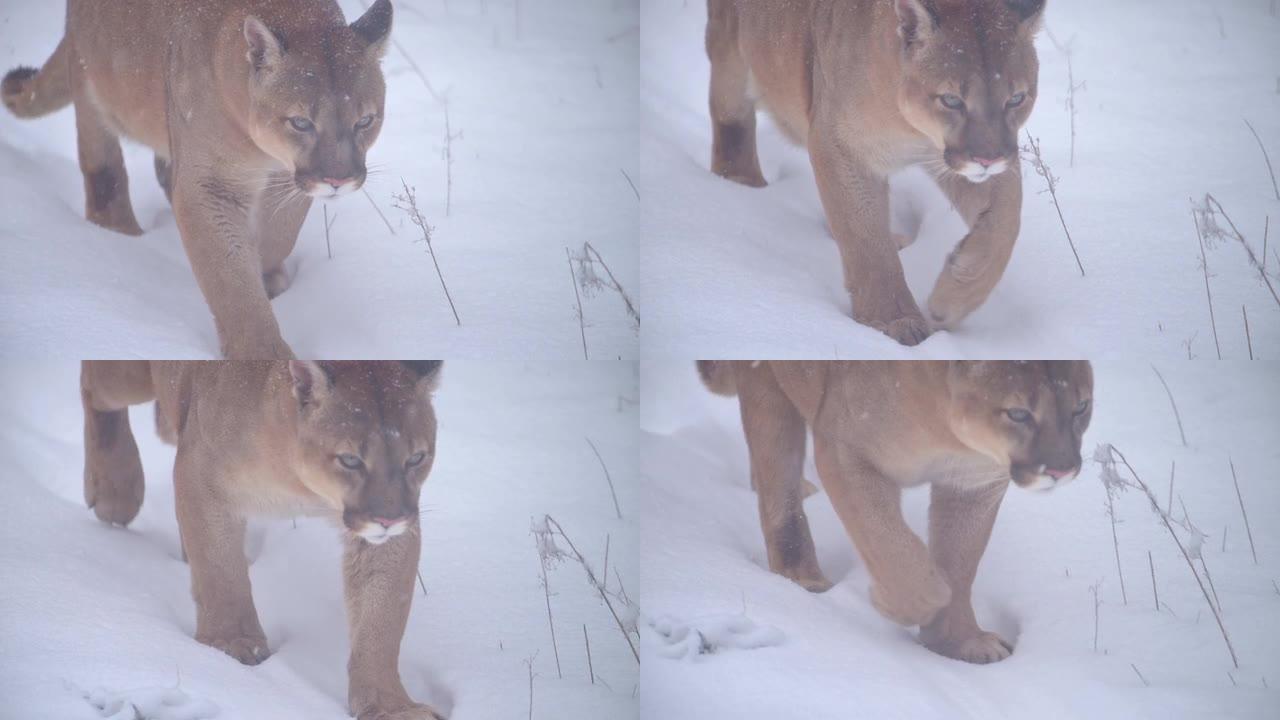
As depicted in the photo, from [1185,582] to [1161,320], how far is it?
688 millimetres

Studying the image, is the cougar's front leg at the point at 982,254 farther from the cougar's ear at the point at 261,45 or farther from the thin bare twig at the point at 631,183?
the cougar's ear at the point at 261,45

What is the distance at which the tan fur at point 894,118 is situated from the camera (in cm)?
270

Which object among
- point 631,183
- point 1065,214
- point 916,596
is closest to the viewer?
point 1065,214

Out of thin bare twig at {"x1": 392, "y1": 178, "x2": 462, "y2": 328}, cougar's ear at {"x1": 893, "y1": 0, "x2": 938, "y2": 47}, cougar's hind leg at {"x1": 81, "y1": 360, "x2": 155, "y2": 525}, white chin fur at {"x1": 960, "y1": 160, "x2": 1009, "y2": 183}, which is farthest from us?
cougar's hind leg at {"x1": 81, "y1": 360, "x2": 155, "y2": 525}

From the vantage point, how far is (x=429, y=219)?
3008 millimetres

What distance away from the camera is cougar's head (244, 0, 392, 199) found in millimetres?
2711

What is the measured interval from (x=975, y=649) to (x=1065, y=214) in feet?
3.37

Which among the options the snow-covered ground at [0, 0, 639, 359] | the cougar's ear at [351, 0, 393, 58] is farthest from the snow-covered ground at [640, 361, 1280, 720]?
the cougar's ear at [351, 0, 393, 58]

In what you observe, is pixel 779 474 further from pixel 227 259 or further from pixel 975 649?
pixel 227 259

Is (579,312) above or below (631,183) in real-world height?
below

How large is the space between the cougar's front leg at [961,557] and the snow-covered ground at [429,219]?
91 centimetres

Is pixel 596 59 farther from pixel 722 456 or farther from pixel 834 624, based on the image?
pixel 834 624

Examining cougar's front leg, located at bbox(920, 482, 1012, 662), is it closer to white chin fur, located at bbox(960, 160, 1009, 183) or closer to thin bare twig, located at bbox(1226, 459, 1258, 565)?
thin bare twig, located at bbox(1226, 459, 1258, 565)

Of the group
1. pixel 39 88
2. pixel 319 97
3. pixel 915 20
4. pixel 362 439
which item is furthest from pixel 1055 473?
pixel 39 88
